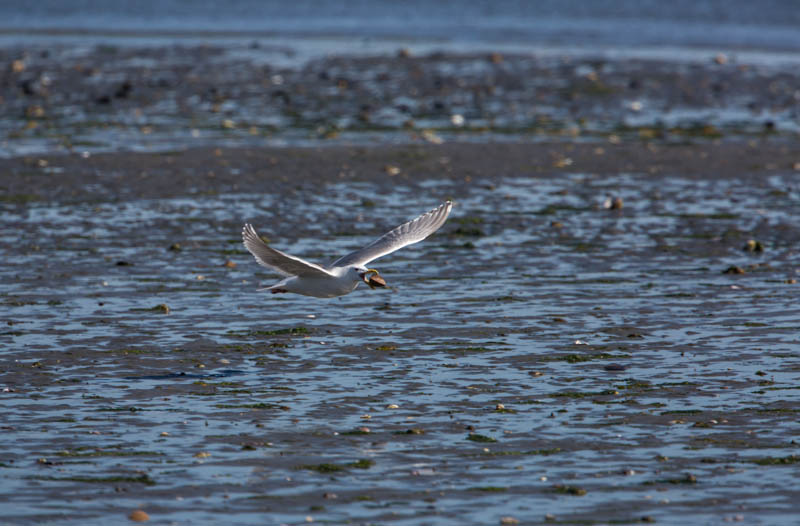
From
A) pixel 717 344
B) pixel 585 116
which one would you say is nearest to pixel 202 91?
pixel 585 116

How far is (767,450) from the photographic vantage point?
883cm


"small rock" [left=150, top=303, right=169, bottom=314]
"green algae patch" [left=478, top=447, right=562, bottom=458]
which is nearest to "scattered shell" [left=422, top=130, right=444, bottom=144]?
"small rock" [left=150, top=303, right=169, bottom=314]

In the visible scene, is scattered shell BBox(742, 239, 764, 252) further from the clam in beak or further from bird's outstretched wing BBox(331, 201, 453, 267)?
the clam in beak

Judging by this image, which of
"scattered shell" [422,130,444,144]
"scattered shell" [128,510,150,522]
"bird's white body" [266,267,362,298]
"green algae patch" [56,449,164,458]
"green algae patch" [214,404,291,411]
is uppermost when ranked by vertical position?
"bird's white body" [266,267,362,298]

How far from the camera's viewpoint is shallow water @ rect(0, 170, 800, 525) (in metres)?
8.05

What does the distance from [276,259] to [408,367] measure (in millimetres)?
1450

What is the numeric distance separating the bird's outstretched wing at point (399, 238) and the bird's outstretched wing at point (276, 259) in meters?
0.83

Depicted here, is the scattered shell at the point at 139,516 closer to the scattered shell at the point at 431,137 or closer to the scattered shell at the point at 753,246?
the scattered shell at the point at 753,246

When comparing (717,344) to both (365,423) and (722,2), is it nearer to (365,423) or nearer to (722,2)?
(365,423)

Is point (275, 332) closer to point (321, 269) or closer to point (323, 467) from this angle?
point (321, 269)

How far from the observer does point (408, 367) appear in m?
11.0

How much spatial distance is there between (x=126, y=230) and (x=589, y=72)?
18.8 m

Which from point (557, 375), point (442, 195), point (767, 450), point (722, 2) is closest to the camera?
point (767, 450)

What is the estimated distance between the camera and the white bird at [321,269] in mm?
10758
